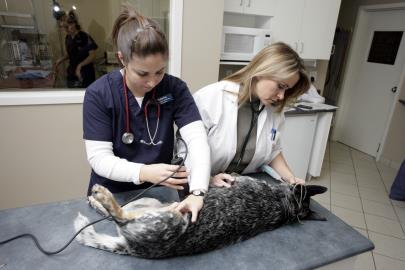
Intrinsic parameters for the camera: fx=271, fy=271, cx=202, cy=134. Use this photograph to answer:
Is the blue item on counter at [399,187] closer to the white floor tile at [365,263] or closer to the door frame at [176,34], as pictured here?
the white floor tile at [365,263]

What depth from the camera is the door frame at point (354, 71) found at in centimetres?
376

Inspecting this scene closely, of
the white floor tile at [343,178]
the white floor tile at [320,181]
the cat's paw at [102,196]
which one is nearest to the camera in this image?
the cat's paw at [102,196]

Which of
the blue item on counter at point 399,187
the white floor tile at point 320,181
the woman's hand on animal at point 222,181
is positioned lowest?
the white floor tile at point 320,181

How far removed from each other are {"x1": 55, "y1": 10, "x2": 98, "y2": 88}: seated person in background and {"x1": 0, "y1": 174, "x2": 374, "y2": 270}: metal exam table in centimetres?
147

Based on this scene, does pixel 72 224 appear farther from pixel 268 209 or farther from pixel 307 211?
pixel 307 211

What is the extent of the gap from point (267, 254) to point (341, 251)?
0.88ft

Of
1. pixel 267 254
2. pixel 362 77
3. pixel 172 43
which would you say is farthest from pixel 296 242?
pixel 362 77

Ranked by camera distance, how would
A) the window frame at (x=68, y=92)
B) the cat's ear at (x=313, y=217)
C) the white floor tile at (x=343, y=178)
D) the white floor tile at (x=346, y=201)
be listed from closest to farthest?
1. the cat's ear at (x=313, y=217)
2. the window frame at (x=68, y=92)
3. the white floor tile at (x=346, y=201)
4. the white floor tile at (x=343, y=178)

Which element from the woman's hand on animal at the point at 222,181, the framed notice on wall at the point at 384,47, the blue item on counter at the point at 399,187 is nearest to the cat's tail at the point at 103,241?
the woman's hand on animal at the point at 222,181

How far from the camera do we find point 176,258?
2.78 feet

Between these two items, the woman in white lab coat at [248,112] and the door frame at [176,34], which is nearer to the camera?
the woman in white lab coat at [248,112]

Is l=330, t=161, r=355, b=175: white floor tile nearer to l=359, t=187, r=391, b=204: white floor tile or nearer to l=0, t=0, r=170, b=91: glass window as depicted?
l=359, t=187, r=391, b=204: white floor tile

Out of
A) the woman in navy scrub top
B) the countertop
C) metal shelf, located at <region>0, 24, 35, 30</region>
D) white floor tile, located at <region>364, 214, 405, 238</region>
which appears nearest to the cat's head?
the woman in navy scrub top

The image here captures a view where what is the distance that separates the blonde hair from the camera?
1.12 m
